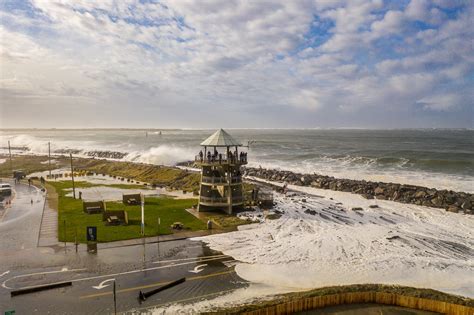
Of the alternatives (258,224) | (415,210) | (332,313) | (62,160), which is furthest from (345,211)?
(62,160)

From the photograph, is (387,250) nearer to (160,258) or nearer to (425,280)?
(425,280)

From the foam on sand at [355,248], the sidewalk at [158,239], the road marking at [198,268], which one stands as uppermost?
the sidewalk at [158,239]

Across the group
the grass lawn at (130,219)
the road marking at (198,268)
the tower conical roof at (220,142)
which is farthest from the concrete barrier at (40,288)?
the tower conical roof at (220,142)

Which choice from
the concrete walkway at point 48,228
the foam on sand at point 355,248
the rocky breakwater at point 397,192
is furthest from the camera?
the rocky breakwater at point 397,192

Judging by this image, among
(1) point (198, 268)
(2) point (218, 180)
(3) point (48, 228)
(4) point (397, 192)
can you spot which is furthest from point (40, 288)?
(4) point (397, 192)

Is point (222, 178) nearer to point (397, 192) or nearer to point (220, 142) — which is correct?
point (220, 142)

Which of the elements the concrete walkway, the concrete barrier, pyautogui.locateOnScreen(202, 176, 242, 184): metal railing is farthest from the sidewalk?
pyautogui.locateOnScreen(202, 176, 242, 184): metal railing

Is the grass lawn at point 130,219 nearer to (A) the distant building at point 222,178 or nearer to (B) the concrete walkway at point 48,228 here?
(B) the concrete walkway at point 48,228
